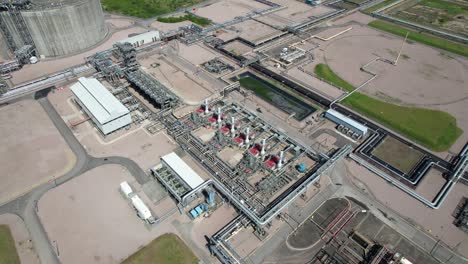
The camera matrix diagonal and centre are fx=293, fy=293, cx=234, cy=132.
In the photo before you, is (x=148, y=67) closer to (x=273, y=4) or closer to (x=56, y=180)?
(x=56, y=180)

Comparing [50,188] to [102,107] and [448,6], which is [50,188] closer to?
[102,107]

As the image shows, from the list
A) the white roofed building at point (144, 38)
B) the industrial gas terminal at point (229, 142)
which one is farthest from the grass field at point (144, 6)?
the white roofed building at point (144, 38)

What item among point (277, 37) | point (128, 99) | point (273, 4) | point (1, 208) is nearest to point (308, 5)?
point (273, 4)

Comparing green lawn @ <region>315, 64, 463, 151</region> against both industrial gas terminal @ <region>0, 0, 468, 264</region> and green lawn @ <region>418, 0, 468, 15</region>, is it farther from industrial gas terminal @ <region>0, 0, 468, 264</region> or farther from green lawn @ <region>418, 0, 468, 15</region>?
green lawn @ <region>418, 0, 468, 15</region>

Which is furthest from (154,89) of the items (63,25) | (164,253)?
(164,253)

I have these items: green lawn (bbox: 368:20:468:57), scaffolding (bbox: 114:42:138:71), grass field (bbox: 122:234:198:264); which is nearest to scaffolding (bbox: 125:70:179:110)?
scaffolding (bbox: 114:42:138:71)
